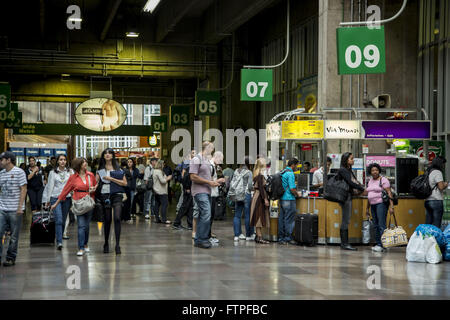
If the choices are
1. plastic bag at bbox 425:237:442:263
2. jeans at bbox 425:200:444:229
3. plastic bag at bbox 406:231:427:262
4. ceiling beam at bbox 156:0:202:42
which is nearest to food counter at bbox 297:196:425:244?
jeans at bbox 425:200:444:229

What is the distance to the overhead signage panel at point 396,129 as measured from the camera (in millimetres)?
13883

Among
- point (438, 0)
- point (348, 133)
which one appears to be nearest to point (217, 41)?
point (438, 0)

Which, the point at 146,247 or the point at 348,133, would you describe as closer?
the point at 146,247

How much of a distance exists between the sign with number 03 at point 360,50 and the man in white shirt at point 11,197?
6116mm

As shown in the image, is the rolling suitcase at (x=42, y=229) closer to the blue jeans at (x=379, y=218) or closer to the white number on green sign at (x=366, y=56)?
the blue jeans at (x=379, y=218)

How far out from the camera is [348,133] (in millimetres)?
13844

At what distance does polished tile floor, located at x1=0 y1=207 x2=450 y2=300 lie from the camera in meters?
7.94

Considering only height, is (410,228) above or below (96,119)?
below

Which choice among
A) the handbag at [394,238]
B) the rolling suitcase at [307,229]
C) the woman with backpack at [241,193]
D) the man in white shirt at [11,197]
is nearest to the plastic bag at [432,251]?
the handbag at [394,238]

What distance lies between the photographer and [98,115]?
20656 millimetres

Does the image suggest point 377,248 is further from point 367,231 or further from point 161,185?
point 161,185
